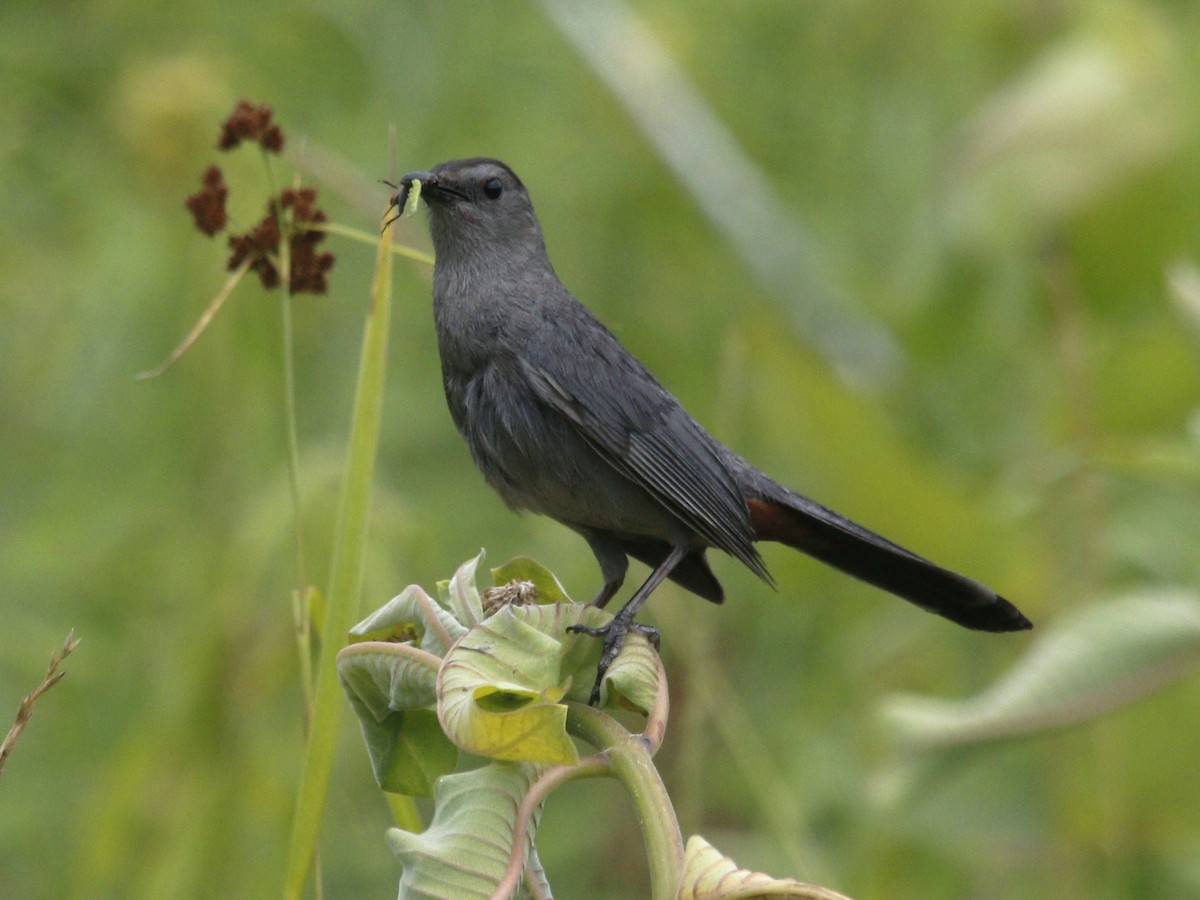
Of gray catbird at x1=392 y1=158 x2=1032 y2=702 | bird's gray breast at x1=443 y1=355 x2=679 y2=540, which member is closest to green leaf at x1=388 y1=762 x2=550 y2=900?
gray catbird at x1=392 y1=158 x2=1032 y2=702

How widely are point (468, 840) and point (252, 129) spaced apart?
3.20 feet

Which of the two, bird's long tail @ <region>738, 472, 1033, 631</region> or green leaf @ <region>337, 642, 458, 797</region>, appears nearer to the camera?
green leaf @ <region>337, 642, 458, 797</region>

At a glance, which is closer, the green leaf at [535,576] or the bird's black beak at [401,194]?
the green leaf at [535,576]

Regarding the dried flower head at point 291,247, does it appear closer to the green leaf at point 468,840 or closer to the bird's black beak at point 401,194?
the bird's black beak at point 401,194

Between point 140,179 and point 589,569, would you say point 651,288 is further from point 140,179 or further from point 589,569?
point 140,179

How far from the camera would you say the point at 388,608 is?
1.73 metres

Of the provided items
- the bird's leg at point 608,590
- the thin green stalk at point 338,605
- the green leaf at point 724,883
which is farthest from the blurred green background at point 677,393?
the green leaf at point 724,883

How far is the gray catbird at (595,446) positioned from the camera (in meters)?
2.93

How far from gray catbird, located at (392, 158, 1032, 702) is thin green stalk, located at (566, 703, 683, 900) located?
126cm

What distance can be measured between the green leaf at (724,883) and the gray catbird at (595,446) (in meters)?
1.47

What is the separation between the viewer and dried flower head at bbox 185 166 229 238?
1.98 meters

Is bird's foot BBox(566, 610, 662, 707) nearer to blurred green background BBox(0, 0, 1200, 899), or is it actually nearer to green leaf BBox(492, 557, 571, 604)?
green leaf BBox(492, 557, 571, 604)

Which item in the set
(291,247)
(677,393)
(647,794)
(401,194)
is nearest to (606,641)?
(647,794)

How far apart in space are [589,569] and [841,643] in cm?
77
